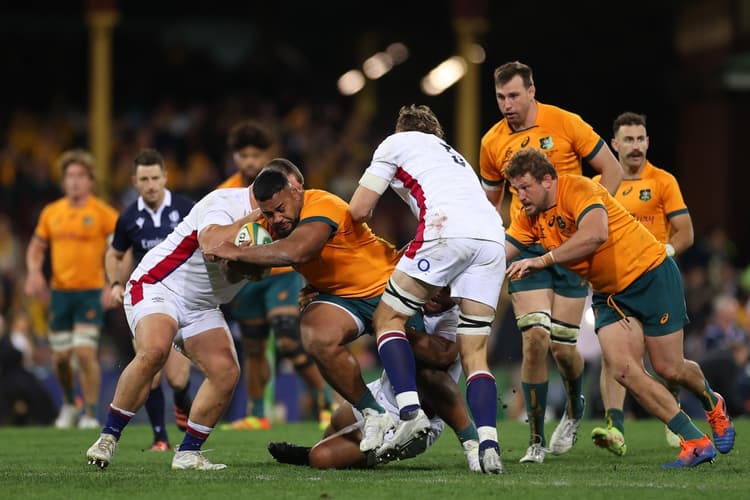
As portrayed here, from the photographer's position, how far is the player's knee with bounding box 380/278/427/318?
7840 millimetres

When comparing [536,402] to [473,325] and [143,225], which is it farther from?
[143,225]

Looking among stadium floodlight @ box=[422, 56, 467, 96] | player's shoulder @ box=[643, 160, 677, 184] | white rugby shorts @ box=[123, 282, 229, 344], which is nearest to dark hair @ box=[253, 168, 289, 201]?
white rugby shorts @ box=[123, 282, 229, 344]

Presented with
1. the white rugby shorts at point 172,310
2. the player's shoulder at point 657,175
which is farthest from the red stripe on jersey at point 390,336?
the player's shoulder at point 657,175

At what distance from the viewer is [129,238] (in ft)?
34.1

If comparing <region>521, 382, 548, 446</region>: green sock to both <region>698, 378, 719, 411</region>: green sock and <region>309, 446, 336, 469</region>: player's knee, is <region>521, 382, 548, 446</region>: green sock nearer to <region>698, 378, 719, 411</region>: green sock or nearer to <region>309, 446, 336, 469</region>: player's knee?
<region>698, 378, 719, 411</region>: green sock

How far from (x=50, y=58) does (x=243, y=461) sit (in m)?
18.9

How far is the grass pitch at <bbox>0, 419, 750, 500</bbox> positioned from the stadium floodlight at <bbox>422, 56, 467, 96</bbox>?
17892 mm

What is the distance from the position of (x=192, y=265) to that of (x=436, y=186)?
62.7 inches

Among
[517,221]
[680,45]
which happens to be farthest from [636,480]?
[680,45]

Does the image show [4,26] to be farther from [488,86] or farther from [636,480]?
[636,480]

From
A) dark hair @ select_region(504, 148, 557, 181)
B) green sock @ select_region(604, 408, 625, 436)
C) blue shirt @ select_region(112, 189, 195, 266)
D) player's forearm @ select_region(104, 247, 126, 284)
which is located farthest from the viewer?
blue shirt @ select_region(112, 189, 195, 266)

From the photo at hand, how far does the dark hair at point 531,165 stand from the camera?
7.95 m

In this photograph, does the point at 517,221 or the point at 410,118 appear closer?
the point at 410,118

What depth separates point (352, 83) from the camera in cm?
2828
